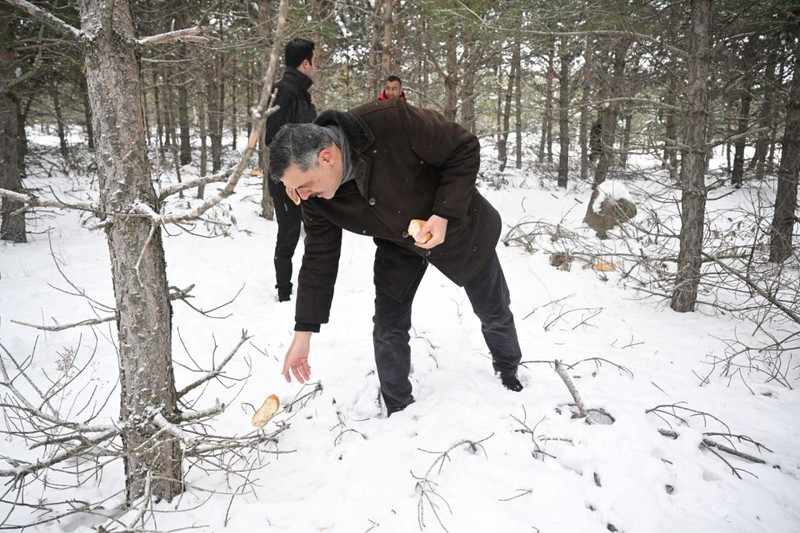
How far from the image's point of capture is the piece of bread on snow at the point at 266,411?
2688 mm

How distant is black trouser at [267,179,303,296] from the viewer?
13.0ft

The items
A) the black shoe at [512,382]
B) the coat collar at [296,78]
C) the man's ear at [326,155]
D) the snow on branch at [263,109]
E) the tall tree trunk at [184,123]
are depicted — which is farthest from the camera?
the tall tree trunk at [184,123]

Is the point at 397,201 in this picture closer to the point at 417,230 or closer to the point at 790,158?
the point at 417,230

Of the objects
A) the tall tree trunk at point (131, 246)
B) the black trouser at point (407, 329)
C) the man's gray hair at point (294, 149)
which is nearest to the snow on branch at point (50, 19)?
the tall tree trunk at point (131, 246)

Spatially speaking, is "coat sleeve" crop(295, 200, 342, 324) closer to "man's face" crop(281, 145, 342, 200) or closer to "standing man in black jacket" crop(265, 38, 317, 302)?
"man's face" crop(281, 145, 342, 200)

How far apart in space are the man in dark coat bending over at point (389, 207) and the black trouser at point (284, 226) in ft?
5.55

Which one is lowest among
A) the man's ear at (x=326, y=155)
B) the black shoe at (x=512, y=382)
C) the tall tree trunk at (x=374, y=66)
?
the black shoe at (x=512, y=382)

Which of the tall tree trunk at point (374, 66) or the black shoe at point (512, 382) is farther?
the tall tree trunk at point (374, 66)

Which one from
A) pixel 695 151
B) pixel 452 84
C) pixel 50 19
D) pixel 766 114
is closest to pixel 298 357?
pixel 50 19

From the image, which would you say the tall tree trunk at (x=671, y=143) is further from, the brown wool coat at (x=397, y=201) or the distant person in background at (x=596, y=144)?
the brown wool coat at (x=397, y=201)

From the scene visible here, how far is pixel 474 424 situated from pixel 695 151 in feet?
11.2

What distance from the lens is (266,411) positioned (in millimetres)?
2740

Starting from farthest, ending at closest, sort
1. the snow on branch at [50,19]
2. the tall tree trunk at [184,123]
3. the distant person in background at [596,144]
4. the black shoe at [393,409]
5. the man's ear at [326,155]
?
the tall tree trunk at [184,123], the distant person in background at [596,144], the black shoe at [393,409], the man's ear at [326,155], the snow on branch at [50,19]

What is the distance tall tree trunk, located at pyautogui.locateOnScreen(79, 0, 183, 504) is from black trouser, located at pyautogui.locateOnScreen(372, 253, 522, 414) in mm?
1151
